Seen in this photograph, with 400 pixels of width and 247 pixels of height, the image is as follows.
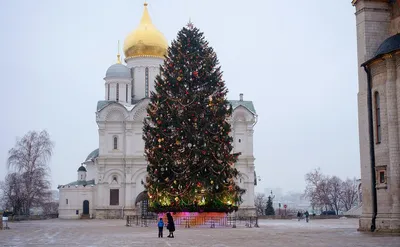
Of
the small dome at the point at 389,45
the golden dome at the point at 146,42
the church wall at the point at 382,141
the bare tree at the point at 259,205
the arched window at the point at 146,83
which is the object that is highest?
the golden dome at the point at 146,42

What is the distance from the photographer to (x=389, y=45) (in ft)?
87.4

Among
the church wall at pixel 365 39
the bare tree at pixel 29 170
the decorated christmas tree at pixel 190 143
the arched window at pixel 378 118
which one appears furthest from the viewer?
the bare tree at pixel 29 170

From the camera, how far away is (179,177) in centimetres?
3572

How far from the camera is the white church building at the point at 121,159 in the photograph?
6372cm

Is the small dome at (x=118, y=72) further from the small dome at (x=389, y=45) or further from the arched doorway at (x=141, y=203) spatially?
the small dome at (x=389, y=45)

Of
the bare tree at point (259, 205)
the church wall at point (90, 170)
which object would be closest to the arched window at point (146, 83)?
the church wall at point (90, 170)

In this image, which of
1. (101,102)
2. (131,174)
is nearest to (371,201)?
(131,174)

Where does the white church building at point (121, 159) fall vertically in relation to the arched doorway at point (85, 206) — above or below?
above

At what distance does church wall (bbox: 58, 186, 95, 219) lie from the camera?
218ft

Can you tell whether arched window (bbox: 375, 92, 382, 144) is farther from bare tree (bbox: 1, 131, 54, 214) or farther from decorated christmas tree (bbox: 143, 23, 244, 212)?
bare tree (bbox: 1, 131, 54, 214)

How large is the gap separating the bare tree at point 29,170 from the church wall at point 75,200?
262 cm

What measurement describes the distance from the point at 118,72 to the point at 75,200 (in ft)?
49.0

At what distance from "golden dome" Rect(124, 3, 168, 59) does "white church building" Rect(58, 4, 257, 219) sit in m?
2.63

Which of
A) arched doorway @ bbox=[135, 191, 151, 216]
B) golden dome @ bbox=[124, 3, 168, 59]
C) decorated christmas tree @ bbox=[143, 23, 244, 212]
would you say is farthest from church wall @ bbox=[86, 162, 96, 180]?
decorated christmas tree @ bbox=[143, 23, 244, 212]
